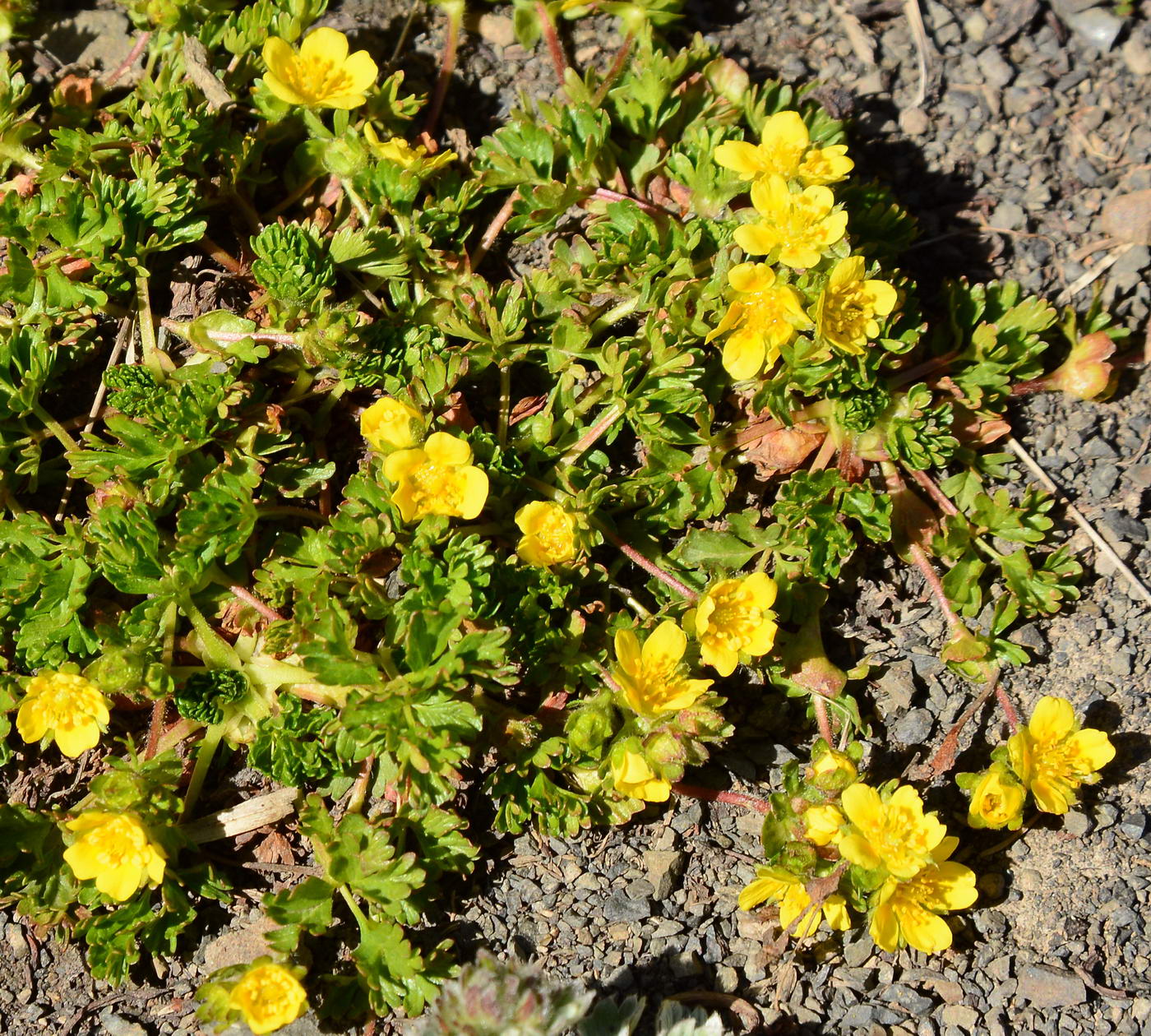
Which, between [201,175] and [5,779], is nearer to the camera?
[5,779]

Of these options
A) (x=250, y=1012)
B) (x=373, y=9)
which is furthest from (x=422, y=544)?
(x=373, y=9)

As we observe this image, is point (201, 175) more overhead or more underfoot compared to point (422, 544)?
more overhead

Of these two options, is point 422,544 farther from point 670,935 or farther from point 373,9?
point 373,9

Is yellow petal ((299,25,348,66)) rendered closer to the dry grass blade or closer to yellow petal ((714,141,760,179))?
yellow petal ((714,141,760,179))

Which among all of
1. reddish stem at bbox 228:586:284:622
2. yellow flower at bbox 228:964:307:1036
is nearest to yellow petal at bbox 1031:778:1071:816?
yellow flower at bbox 228:964:307:1036

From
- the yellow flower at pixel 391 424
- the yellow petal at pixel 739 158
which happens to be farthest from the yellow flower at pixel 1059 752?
the yellow flower at pixel 391 424

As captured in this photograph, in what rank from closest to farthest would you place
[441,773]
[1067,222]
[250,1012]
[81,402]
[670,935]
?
[250,1012] → [441,773] → [670,935] → [81,402] → [1067,222]

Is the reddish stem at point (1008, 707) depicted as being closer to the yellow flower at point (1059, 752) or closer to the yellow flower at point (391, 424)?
the yellow flower at point (1059, 752)
